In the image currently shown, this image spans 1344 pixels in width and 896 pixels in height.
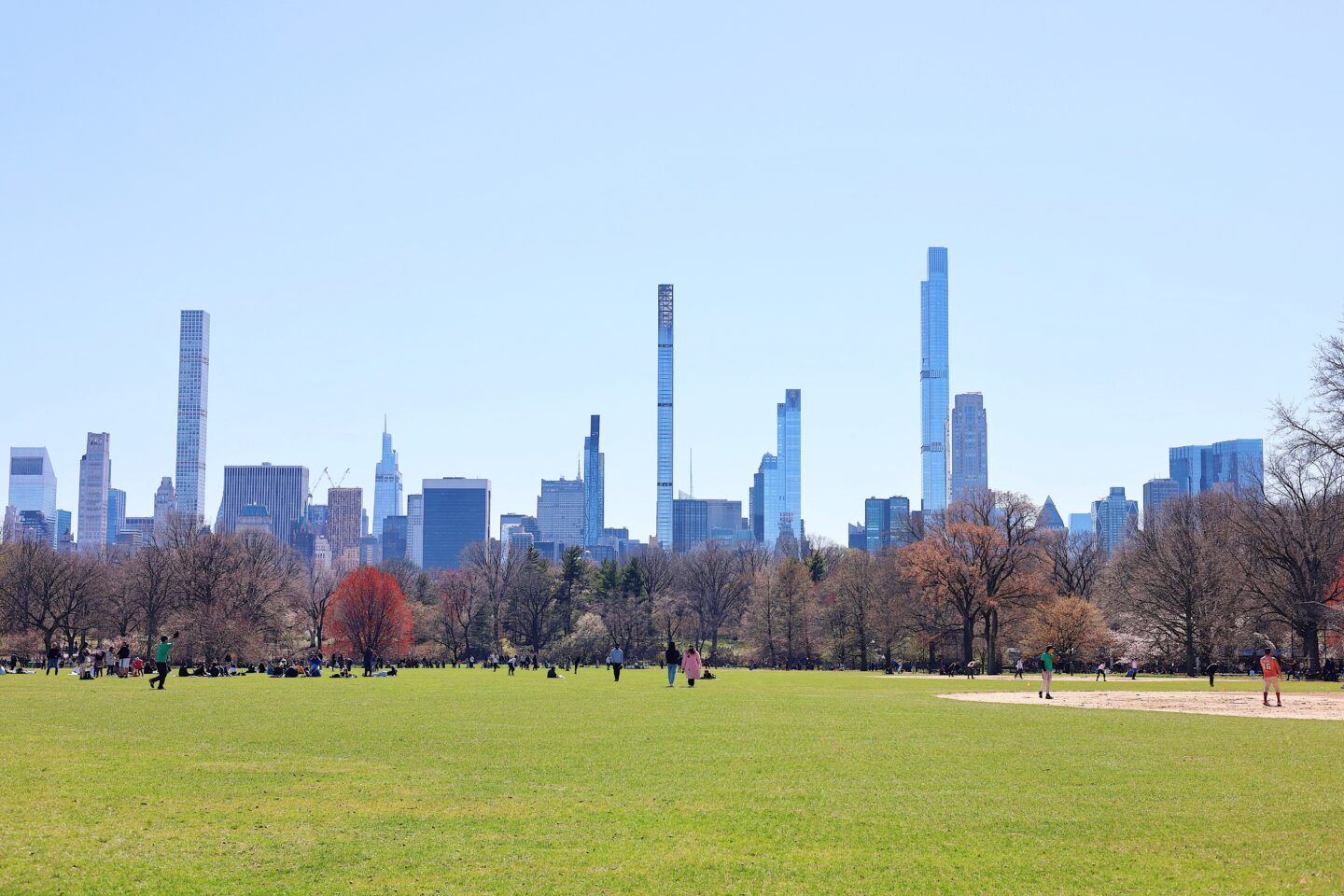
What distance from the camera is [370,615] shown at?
352ft

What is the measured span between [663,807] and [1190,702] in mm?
31057

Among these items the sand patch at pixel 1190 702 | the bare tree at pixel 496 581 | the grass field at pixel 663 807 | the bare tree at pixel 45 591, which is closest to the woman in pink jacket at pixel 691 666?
the sand patch at pixel 1190 702

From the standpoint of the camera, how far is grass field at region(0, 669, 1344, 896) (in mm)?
11094

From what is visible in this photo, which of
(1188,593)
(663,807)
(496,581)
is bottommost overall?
(663,807)

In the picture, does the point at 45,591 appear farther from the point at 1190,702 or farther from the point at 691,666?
the point at 1190,702

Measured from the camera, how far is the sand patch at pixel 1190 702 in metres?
34.5

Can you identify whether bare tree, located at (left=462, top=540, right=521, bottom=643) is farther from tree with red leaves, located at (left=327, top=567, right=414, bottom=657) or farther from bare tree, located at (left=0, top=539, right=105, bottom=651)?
bare tree, located at (left=0, top=539, right=105, bottom=651)

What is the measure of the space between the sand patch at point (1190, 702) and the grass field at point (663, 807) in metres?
7.88

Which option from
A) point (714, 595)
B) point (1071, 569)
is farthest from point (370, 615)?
point (1071, 569)

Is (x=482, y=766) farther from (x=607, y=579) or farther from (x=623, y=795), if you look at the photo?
(x=607, y=579)

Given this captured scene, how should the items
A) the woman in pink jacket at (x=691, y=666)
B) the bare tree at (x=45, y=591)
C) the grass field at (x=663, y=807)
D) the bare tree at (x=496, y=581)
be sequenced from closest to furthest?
the grass field at (x=663, y=807) < the woman in pink jacket at (x=691, y=666) < the bare tree at (x=45, y=591) < the bare tree at (x=496, y=581)

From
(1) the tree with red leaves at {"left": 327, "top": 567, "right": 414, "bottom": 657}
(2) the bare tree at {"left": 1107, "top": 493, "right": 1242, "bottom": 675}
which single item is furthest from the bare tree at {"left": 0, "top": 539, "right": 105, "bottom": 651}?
(2) the bare tree at {"left": 1107, "top": 493, "right": 1242, "bottom": 675}

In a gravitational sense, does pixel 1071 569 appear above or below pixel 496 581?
above

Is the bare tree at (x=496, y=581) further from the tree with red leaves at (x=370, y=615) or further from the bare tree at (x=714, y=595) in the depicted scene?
the tree with red leaves at (x=370, y=615)
